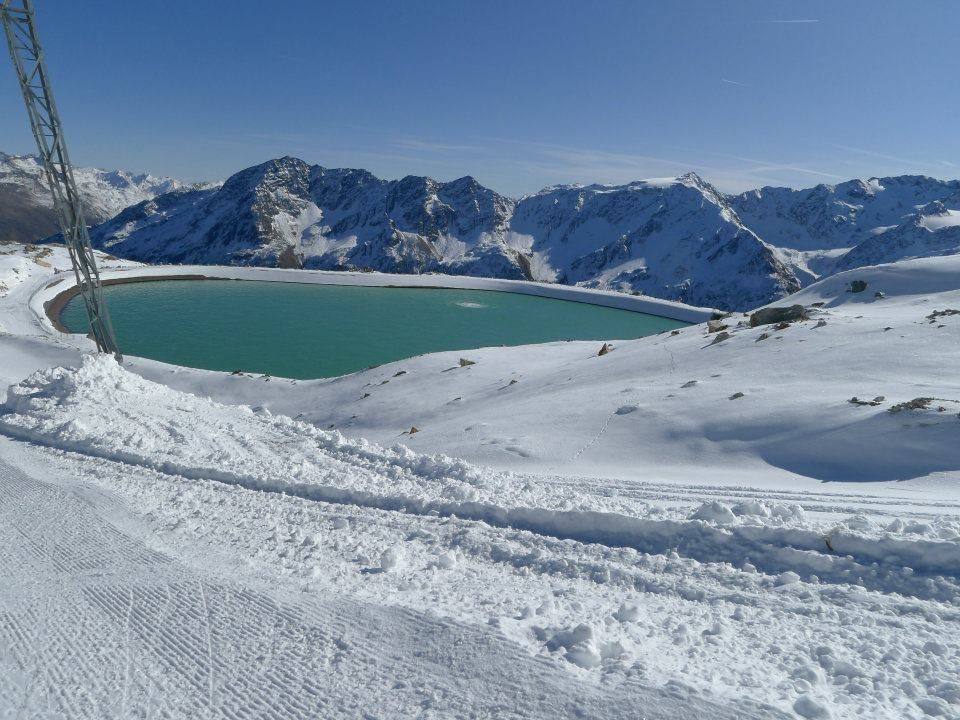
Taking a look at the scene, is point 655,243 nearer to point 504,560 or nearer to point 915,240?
point 915,240

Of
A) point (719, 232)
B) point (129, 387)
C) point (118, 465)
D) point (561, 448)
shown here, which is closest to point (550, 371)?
point (561, 448)

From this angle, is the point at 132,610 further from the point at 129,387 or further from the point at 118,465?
the point at 129,387

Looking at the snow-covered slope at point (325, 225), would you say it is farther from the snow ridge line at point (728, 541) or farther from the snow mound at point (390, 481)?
the snow ridge line at point (728, 541)

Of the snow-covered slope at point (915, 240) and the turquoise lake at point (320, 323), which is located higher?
the snow-covered slope at point (915, 240)

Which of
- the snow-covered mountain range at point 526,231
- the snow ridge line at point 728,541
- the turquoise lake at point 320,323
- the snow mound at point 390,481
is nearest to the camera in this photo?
the snow ridge line at point 728,541

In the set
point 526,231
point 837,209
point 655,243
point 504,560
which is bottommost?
point 504,560

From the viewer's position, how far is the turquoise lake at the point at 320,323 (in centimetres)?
2694

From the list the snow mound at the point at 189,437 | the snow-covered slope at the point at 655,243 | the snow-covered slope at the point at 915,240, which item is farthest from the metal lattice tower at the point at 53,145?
the snow-covered slope at the point at 915,240

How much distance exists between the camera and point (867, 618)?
377cm

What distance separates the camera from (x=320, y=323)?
118 feet

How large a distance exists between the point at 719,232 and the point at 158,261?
117 metres

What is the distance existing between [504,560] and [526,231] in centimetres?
13383

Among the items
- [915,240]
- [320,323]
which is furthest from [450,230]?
[915,240]

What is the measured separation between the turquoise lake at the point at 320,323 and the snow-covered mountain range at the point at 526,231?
60.5 m
